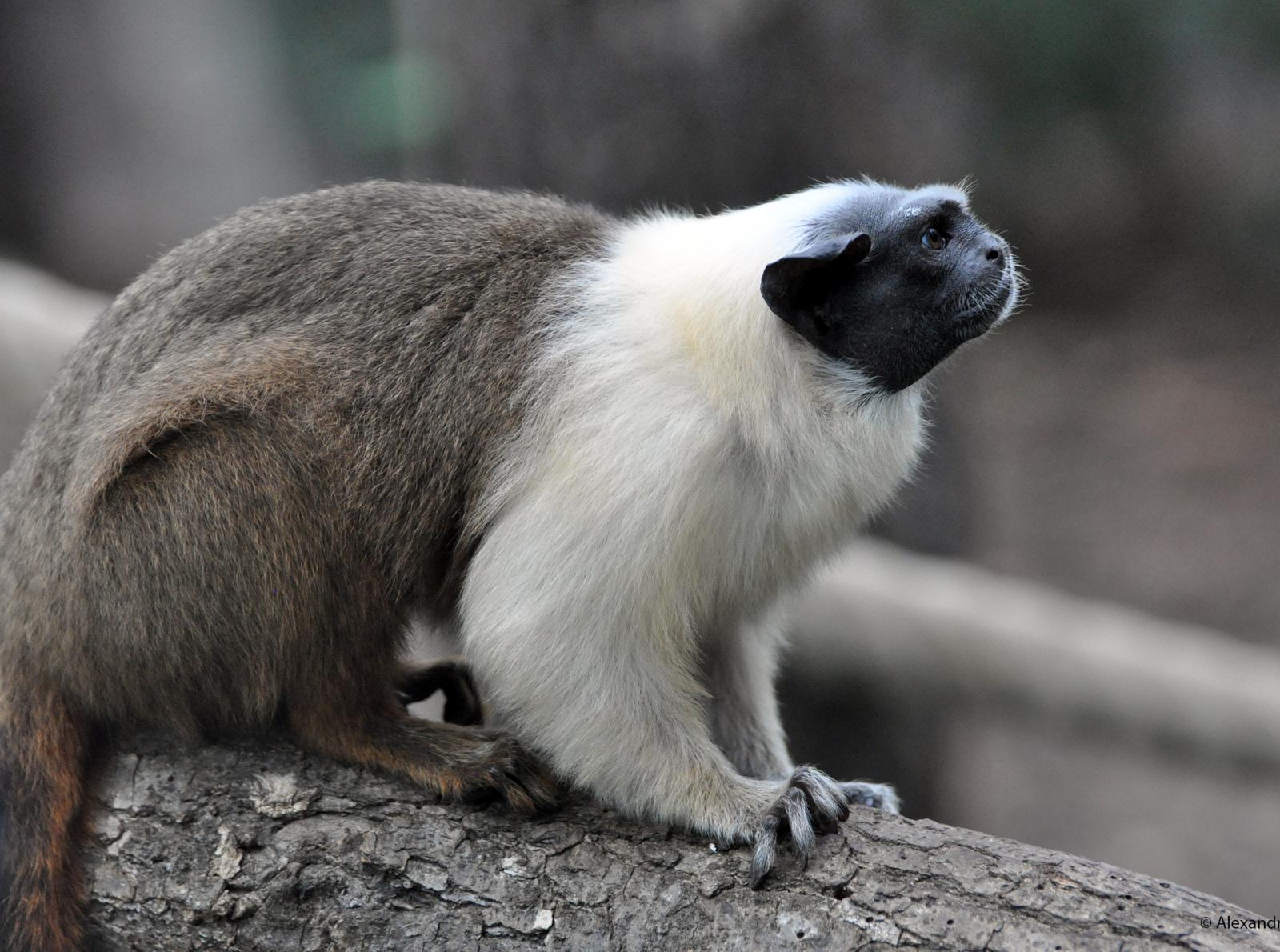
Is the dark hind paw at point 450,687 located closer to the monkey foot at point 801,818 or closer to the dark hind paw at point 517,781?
the dark hind paw at point 517,781

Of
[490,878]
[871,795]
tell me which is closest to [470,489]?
[490,878]

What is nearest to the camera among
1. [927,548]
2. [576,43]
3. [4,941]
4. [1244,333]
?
[4,941]

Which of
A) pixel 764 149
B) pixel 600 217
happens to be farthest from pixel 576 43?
pixel 600 217

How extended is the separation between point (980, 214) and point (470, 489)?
9915 millimetres

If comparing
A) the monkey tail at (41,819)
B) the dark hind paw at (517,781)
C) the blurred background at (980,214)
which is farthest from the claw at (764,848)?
the monkey tail at (41,819)

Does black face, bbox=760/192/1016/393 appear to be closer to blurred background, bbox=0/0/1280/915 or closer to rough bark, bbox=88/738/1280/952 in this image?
blurred background, bbox=0/0/1280/915

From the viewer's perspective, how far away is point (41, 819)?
3.17 metres

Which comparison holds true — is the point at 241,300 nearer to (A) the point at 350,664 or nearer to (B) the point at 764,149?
(A) the point at 350,664

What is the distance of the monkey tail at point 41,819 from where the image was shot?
3080 mm

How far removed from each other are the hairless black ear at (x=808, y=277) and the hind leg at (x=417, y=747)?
133 centimetres

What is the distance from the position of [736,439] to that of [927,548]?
322 centimetres

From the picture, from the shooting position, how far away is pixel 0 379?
6.00 metres

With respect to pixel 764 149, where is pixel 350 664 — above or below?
below

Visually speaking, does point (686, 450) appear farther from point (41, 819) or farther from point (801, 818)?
point (41, 819)
